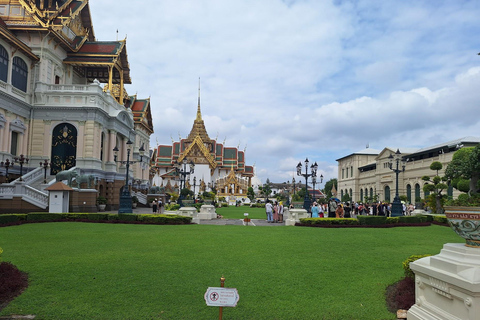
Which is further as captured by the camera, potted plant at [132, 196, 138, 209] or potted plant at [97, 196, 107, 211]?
potted plant at [132, 196, 138, 209]

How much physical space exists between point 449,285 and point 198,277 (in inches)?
179

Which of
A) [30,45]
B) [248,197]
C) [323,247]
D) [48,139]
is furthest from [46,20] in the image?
[248,197]

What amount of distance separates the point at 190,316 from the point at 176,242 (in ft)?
20.8

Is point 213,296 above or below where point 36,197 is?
below

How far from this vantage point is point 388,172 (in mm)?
57469

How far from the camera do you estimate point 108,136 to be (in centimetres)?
3153

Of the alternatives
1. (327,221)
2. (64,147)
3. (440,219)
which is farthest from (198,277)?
(64,147)

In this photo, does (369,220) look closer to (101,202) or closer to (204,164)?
(101,202)

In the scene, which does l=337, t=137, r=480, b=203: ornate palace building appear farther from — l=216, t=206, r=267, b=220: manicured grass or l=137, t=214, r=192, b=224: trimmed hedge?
l=137, t=214, r=192, b=224: trimmed hedge

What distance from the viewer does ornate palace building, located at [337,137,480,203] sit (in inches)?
1690

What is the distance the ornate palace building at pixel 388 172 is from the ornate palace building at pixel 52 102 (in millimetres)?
34108

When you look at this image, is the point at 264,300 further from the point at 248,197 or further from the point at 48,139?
the point at 248,197

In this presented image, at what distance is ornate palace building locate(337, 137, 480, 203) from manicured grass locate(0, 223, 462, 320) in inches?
1265

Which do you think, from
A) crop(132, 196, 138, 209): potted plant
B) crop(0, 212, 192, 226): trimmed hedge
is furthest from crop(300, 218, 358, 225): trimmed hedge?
crop(132, 196, 138, 209): potted plant
